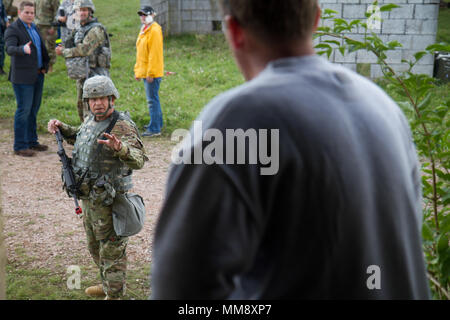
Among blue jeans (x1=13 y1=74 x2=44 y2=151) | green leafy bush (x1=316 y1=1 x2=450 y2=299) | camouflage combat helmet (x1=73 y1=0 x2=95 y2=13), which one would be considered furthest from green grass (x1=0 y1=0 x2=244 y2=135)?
green leafy bush (x1=316 y1=1 x2=450 y2=299)

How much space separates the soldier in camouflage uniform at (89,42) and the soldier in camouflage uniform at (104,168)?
12.4 feet

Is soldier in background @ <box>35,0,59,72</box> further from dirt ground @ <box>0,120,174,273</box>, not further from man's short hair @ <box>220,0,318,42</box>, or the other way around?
man's short hair @ <box>220,0,318,42</box>

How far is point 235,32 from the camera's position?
4.06 ft

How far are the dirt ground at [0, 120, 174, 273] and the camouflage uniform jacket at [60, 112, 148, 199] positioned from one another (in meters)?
1.26

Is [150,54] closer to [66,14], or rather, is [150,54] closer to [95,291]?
[66,14]

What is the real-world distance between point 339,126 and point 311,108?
0.07 m

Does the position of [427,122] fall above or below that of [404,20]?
below

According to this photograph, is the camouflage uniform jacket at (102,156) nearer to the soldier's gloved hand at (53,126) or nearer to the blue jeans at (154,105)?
the soldier's gloved hand at (53,126)

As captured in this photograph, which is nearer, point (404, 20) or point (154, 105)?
point (154, 105)

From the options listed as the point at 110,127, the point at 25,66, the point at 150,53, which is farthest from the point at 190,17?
the point at 110,127

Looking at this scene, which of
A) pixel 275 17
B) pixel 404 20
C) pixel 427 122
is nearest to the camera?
pixel 275 17

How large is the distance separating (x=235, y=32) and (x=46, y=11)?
12.1m

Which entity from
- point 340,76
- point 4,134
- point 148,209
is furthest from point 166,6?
point 340,76

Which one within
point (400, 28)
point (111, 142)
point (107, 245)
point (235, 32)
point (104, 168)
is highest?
point (400, 28)
